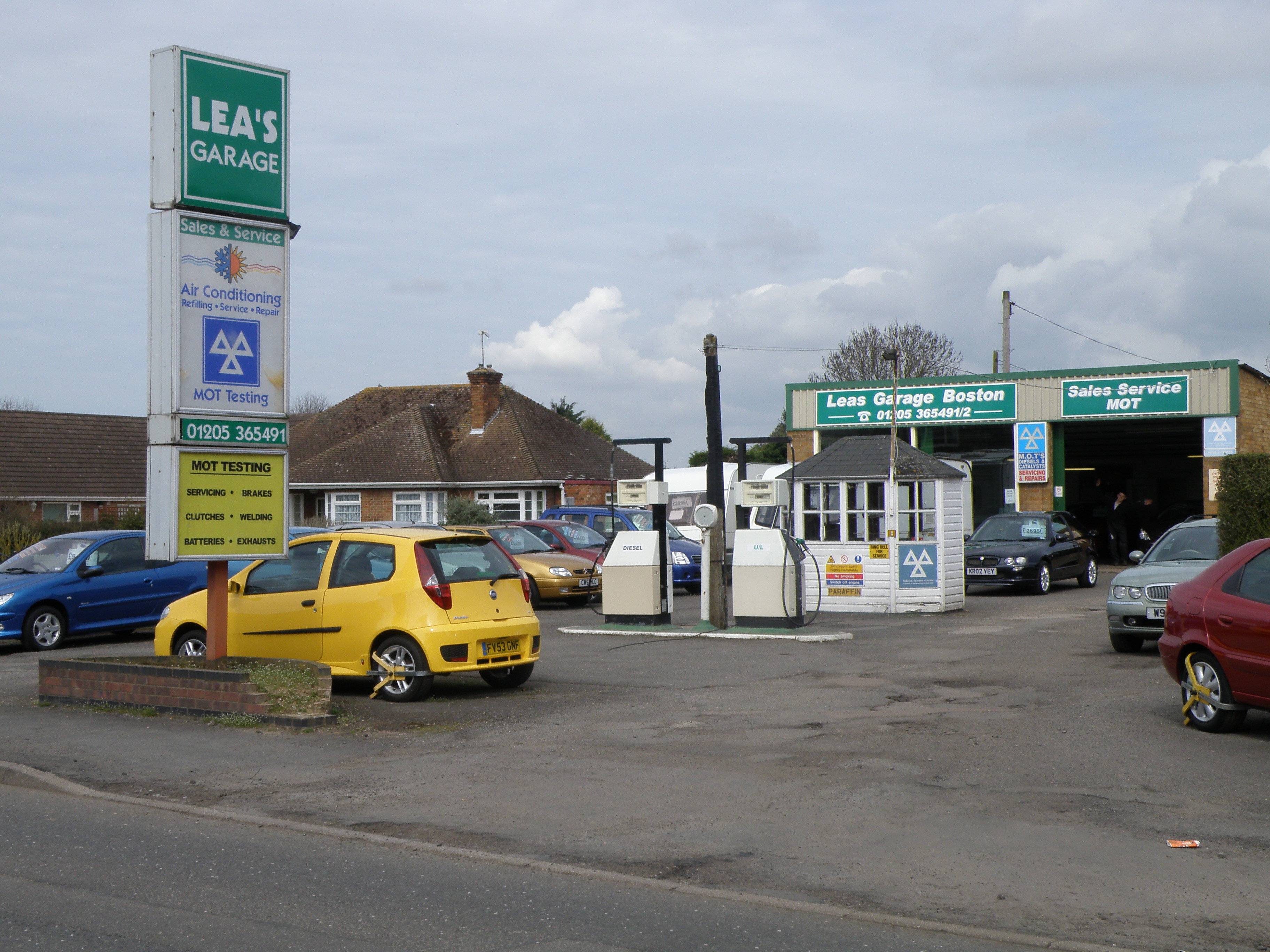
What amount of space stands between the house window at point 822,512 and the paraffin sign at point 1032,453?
16089mm

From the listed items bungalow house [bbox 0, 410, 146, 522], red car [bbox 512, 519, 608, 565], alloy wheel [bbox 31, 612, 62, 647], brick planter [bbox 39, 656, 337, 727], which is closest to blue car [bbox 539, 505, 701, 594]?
red car [bbox 512, 519, 608, 565]

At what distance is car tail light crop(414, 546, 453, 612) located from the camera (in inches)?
445

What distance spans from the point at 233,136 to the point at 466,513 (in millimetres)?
30607

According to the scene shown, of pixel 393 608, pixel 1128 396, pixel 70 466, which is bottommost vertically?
pixel 393 608

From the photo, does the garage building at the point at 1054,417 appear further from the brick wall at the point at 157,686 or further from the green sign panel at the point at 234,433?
the brick wall at the point at 157,686

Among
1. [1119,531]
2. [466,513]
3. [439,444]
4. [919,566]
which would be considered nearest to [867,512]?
[919,566]

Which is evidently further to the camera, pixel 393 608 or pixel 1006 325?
pixel 1006 325

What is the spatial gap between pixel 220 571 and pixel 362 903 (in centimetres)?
630

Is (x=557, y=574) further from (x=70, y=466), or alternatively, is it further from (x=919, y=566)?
(x=70, y=466)

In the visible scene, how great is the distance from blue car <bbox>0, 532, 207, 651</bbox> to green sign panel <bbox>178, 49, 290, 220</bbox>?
25.7ft

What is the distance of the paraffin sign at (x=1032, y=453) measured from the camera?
116 ft

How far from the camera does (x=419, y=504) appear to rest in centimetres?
4666

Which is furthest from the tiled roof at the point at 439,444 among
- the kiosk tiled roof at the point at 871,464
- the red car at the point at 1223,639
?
the red car at the point at 1223,639

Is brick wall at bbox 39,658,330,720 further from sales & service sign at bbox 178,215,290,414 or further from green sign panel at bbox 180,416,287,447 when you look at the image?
sales & service sign at bbox 178,215,290,414
